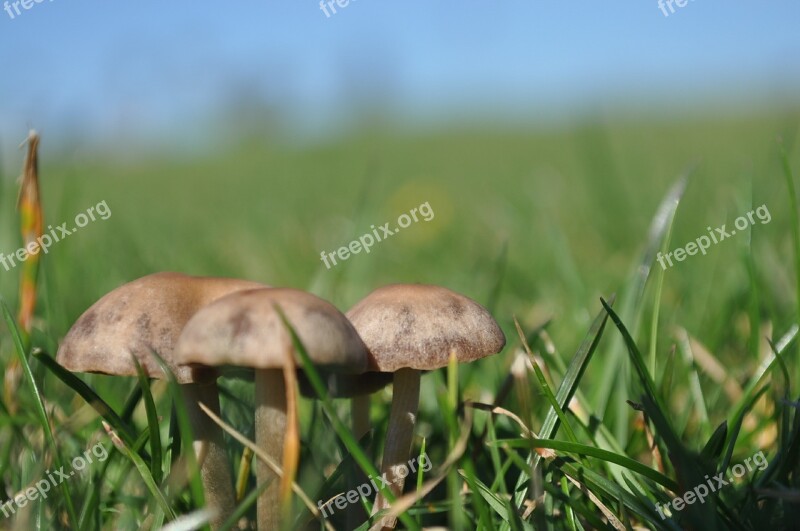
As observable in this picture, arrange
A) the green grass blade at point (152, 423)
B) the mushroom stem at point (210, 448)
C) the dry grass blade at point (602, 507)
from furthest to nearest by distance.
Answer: the mushroom stem at point (210, 448), the dry grass blade at point (602, 507), the green grass blade at point (152, 423)

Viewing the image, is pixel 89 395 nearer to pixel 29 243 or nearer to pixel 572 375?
pixel 29 243

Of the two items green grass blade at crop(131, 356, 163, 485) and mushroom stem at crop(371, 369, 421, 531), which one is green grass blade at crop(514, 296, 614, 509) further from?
green grass blade at crop(131, 356, 163, 485)

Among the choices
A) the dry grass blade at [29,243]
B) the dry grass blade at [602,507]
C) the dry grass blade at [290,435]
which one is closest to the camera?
the dry grass blade at [290,435]

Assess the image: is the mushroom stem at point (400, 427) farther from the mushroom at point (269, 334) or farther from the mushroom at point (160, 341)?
the mushroom at point (160, 341)

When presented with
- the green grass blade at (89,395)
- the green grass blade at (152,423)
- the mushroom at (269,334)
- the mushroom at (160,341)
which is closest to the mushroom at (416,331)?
the mushroom at (269,334)

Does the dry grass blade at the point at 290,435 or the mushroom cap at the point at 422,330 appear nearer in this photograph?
the dry grass blade at the point at 290,435

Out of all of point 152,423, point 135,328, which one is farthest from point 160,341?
point 152,423

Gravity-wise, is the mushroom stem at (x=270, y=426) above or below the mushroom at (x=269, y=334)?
below
